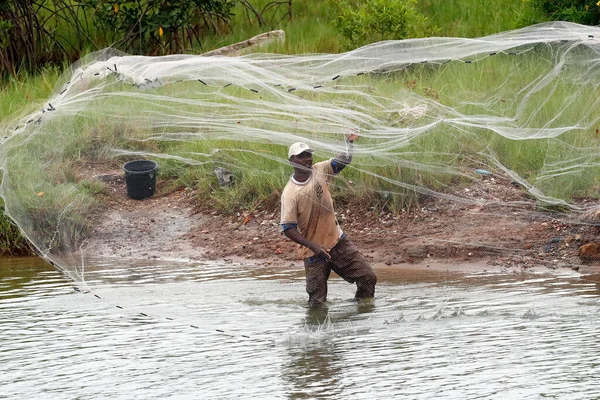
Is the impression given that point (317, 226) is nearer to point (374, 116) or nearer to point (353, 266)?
point (353, 266)

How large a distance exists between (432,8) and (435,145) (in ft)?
22.1

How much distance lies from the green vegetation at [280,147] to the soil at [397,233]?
189mm

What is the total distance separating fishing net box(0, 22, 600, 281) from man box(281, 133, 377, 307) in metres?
0.45

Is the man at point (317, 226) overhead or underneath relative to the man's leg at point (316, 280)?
overhead

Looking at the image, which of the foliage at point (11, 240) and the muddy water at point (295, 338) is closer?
the muddy water at point (295, 338)

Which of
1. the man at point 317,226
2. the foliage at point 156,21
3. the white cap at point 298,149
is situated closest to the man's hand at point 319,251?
the man at point 317,226

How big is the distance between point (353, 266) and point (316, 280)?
0.91 ft

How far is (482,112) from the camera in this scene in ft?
29.5

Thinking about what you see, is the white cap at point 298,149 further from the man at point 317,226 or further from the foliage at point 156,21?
the foliage at point 156,21

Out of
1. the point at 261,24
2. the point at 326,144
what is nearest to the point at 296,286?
the point at 326,144

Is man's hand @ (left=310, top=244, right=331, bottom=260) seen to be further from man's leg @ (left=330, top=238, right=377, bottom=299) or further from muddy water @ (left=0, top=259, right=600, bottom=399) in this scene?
muddy water @ (left=0, top=259, right=600, bottom=399)

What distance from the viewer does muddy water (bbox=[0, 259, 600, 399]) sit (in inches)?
241

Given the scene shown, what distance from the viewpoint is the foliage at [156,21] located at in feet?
48.0

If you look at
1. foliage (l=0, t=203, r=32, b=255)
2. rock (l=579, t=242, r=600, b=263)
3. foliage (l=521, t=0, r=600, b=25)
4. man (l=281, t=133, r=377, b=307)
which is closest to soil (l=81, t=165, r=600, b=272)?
rock (l=579, t=242, r=600, b=263)
